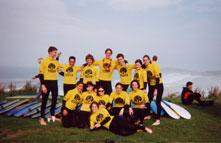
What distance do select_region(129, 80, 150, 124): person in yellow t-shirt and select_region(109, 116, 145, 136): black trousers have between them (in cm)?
66

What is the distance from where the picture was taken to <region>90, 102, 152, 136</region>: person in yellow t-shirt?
5.07 meters

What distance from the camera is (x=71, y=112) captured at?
6.17m

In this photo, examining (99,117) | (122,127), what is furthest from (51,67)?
(122,127)

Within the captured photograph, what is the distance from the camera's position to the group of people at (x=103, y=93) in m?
5.49

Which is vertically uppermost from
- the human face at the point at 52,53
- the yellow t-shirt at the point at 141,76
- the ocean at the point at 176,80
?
the human face at the point at 52,53

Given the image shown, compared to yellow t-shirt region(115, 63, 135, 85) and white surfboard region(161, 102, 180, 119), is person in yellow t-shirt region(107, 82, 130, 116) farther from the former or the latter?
white surfboard region(161, 102, 180, 119)

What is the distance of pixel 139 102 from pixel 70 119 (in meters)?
2.35

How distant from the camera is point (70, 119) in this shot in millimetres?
6043

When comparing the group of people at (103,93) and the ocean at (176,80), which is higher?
the group of people at (103,93)

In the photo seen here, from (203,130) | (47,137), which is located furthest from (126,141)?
(203,130)

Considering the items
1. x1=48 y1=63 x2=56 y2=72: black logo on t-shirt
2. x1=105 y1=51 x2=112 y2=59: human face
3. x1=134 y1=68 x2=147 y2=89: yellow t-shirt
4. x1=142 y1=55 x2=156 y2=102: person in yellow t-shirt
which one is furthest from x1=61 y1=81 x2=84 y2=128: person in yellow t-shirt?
x1=142 y1=55 x2=156 y2=102: person in yellow t-shirt

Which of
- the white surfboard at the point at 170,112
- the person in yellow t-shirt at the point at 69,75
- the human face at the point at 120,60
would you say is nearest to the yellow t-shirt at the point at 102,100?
the person in yellow t-shirt at the point at 69,75

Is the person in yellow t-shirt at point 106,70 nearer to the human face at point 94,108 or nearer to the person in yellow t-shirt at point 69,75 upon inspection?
the person in yellow t-shirt at point 69,75

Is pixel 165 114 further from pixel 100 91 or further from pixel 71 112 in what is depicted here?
pixel 71 112
